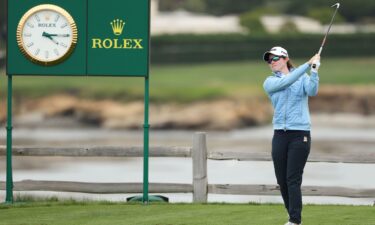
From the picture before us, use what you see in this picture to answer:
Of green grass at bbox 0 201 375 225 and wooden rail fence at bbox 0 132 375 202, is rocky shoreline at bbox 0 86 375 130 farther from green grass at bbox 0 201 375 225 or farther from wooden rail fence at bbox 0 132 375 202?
green grass at bbox 0 201 375 225

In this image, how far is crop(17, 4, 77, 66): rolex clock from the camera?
13.9 m

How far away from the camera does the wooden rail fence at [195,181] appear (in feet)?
45.1

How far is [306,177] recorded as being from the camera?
25.9 m

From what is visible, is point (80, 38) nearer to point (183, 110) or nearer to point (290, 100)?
point (290, 100)

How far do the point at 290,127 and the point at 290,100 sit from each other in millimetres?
252

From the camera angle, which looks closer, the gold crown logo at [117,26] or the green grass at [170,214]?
the green grass at [170,214]

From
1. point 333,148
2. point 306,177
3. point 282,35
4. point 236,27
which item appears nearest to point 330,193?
point 306,177

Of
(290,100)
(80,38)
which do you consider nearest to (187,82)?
(80,38)

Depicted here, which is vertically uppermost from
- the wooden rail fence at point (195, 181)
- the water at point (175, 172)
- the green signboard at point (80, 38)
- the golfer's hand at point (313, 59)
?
the green signboard at point (80, 38)

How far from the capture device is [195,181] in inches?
551

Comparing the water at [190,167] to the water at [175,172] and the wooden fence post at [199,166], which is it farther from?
the wooden fence post at [199,166]

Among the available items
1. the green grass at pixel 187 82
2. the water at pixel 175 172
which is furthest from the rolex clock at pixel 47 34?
the green grass at pixel 187 82

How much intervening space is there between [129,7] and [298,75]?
12.8 feet

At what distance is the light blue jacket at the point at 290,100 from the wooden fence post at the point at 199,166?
3.22 meters
